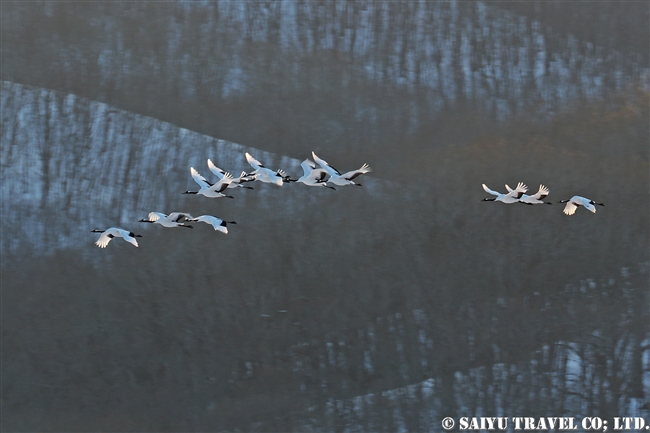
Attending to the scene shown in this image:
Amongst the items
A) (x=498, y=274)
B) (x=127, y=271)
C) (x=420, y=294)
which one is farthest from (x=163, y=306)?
(x=498, y=274)

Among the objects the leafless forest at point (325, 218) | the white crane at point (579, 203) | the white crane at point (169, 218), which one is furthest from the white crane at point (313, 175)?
the white crane at point (579, 203)

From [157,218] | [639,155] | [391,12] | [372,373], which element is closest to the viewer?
[157,218]

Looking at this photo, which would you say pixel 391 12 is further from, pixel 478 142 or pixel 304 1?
pixel 478 142

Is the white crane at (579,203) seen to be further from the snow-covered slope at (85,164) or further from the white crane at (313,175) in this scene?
the snow-covered slope at (85,164)

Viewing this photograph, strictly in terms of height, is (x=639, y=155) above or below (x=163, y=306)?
above
